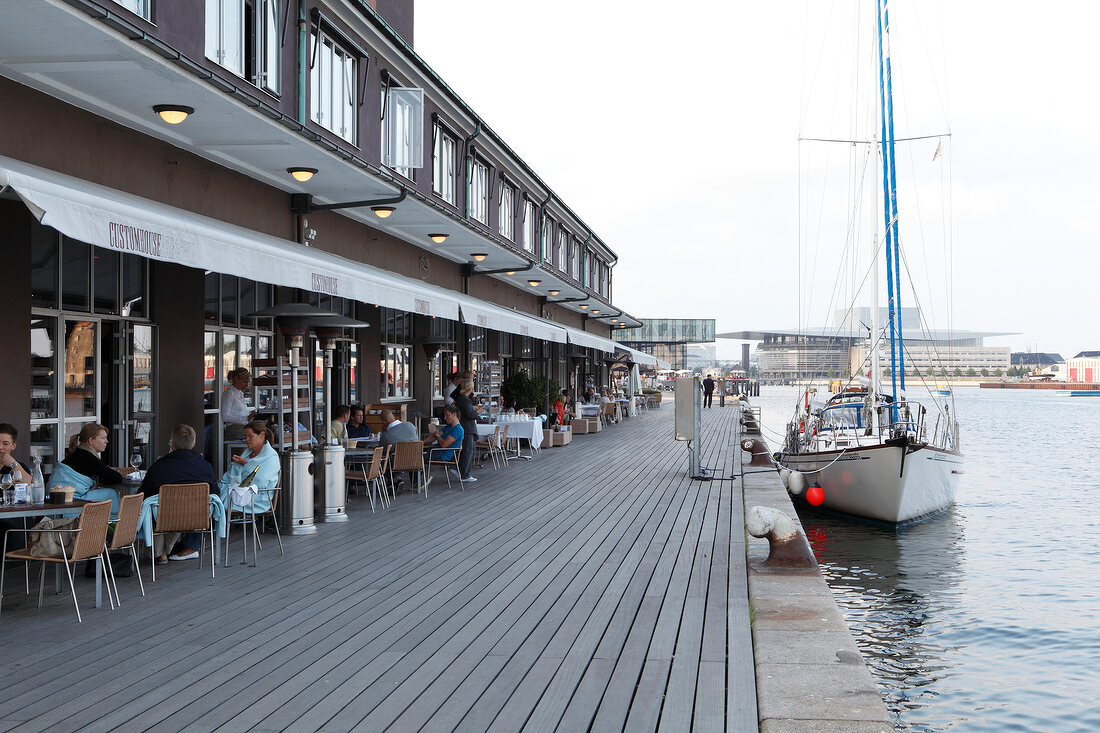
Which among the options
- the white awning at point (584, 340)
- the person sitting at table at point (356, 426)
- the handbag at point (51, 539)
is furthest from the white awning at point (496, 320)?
the handbag at point (51, 539)

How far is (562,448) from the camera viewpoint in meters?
19.9

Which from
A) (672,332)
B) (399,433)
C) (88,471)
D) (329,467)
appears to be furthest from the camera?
(672,332)

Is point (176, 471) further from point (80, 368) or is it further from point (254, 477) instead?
point (80, 368)

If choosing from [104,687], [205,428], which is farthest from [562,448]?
[104,687]

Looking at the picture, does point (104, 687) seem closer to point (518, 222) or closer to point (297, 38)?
point (297, 38)

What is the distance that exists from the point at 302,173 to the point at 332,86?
2.03 metres

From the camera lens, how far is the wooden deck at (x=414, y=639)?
405cm

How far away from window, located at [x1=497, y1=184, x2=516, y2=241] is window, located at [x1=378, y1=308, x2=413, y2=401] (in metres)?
4.05

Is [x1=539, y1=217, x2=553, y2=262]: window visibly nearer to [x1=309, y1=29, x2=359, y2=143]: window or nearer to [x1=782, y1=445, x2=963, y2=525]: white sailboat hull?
[x1=782, y1=445, x2=963, y2=525]: white sailboat hull

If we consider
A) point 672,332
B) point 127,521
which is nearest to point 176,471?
point 127,521

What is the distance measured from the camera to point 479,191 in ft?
62.8

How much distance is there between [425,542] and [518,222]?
15.6 metres

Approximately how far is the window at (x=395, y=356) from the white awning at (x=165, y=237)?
24.8ft

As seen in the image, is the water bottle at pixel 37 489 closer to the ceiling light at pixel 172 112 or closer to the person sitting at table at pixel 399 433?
the ceiling light at pixel 172 112
